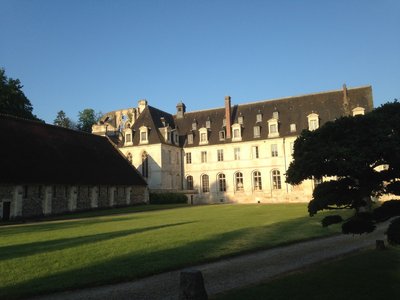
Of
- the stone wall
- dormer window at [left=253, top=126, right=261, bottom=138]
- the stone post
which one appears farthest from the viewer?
dormer window at [left=253, top=126, right=261, bottom=138]

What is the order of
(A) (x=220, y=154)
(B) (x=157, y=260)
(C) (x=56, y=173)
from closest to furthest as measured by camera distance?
1. (B) (x=157, y=260)
2. (C) (x=56, y=173)
3. (A) (x=220, y=154)

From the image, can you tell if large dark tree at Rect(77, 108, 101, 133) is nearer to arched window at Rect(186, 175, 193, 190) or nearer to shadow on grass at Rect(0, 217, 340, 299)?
arched window at Rect(186, 175, 193, 190)

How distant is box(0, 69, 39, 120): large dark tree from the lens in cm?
3894

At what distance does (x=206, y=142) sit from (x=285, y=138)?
411 inches

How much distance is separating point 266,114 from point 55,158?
Result: 1061 inches

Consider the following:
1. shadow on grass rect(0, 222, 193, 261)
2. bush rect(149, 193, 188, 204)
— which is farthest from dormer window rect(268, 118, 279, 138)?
shadow on grass rect(0, 222, 193, 261)

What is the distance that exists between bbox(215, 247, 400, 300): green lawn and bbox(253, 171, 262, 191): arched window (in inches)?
1445

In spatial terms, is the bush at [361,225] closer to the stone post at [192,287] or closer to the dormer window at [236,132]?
the stone post at [192,287]

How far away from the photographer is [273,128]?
4700 centimetres

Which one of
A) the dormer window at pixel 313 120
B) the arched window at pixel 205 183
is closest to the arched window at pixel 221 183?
the arched window at pixel 205 183

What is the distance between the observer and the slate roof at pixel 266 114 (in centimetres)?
4516

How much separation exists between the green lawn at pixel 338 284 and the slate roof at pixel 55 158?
79.2ft

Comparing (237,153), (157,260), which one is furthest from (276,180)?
(157,260)

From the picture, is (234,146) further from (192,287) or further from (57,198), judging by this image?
(192,287)
